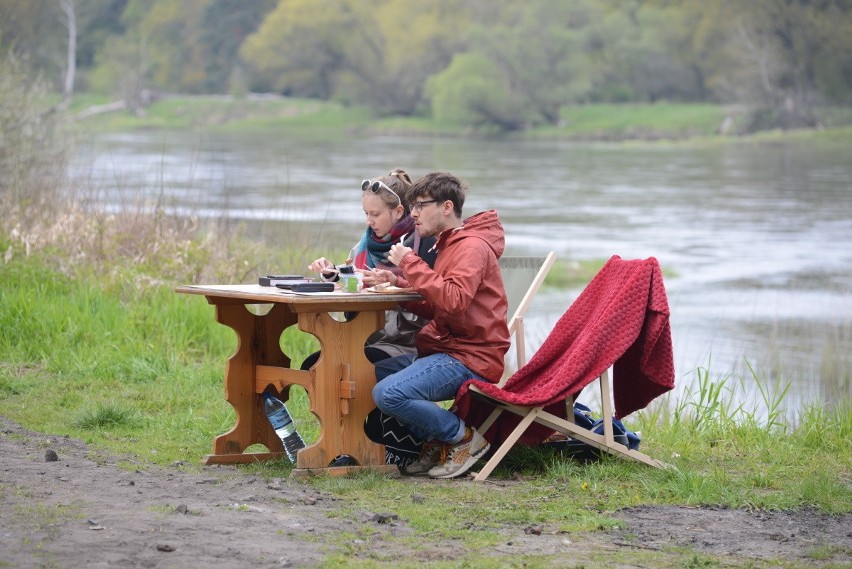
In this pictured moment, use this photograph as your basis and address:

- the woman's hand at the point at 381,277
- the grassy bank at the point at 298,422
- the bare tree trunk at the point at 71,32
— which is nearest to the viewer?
the grassy bank at the point at 298,422

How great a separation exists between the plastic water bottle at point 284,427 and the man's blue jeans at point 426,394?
1.47ft

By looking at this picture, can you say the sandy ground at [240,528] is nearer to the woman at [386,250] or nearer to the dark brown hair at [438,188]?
the woman at [386,250]

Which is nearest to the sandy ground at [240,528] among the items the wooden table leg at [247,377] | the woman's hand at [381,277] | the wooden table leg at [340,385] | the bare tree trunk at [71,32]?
the wooden table leg at [340,385]

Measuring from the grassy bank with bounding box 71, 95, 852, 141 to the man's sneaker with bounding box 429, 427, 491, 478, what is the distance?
44668 mm

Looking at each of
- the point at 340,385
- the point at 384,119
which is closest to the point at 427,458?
the point at 340,385

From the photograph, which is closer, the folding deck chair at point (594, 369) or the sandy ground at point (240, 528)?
the sandy ground at point (240, 528)

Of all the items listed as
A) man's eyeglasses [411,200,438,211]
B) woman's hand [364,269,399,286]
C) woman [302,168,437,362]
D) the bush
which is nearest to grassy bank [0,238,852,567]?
woman [302,168,437,362]

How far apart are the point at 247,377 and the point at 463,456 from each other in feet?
3.50

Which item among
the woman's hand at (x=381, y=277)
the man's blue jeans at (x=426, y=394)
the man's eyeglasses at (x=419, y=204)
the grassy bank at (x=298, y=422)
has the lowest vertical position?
the grassy bank at (x=298, y=422)

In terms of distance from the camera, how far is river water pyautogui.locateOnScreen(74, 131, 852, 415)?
12.5 m

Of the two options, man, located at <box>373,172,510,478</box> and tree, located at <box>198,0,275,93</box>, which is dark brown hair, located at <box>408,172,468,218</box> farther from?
tree, located at <box>198,0,275,93</box>

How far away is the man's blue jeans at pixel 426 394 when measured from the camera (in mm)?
5297

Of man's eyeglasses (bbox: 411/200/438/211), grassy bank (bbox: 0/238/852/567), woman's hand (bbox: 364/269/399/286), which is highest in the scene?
man's eyeglasses (bbox: 411/200/438/211)

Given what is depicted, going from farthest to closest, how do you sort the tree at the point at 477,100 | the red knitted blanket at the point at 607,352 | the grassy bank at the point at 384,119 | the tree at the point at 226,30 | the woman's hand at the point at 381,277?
the tree at the point at 226,30 < the tree at the point at 477,100 < the grassy bank at the point at 384,119 < the woman's hand at the point at 381,277 < the red knitted blanket at the point at 607,352
